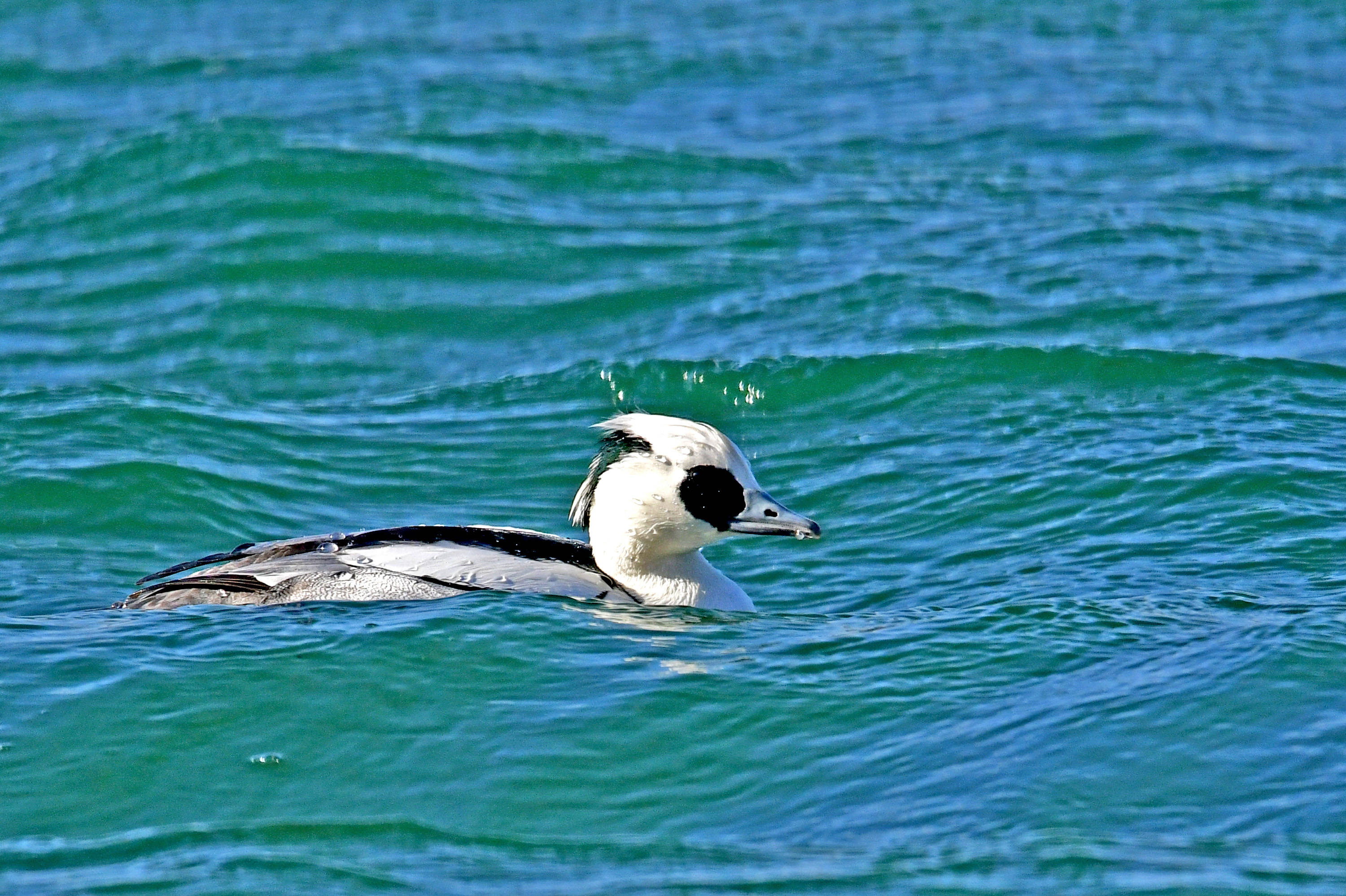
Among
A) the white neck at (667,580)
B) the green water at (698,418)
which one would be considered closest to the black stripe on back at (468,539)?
the white neck at (667,580)

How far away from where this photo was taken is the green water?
299 inches

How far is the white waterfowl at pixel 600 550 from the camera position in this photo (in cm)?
944

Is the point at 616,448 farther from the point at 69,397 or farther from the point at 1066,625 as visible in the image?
the point at 69,397

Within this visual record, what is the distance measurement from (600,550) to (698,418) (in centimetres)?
359

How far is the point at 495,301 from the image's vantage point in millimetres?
15656

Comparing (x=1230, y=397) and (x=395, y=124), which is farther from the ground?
(x=395, y=124)

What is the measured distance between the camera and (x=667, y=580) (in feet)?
32.2

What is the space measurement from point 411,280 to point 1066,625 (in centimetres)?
816

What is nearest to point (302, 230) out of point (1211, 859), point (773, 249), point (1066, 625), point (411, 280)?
point (411, 280)

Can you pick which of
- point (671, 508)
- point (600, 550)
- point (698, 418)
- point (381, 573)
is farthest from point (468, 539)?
point (698, 418)

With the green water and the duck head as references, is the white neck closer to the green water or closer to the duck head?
the duck head

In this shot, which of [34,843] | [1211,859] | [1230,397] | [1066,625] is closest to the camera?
[1211,859]

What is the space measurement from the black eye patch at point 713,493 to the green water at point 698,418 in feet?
1.77

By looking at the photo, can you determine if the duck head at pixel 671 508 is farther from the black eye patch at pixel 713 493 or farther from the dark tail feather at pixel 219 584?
the dark tail feather at pixel 219 584
